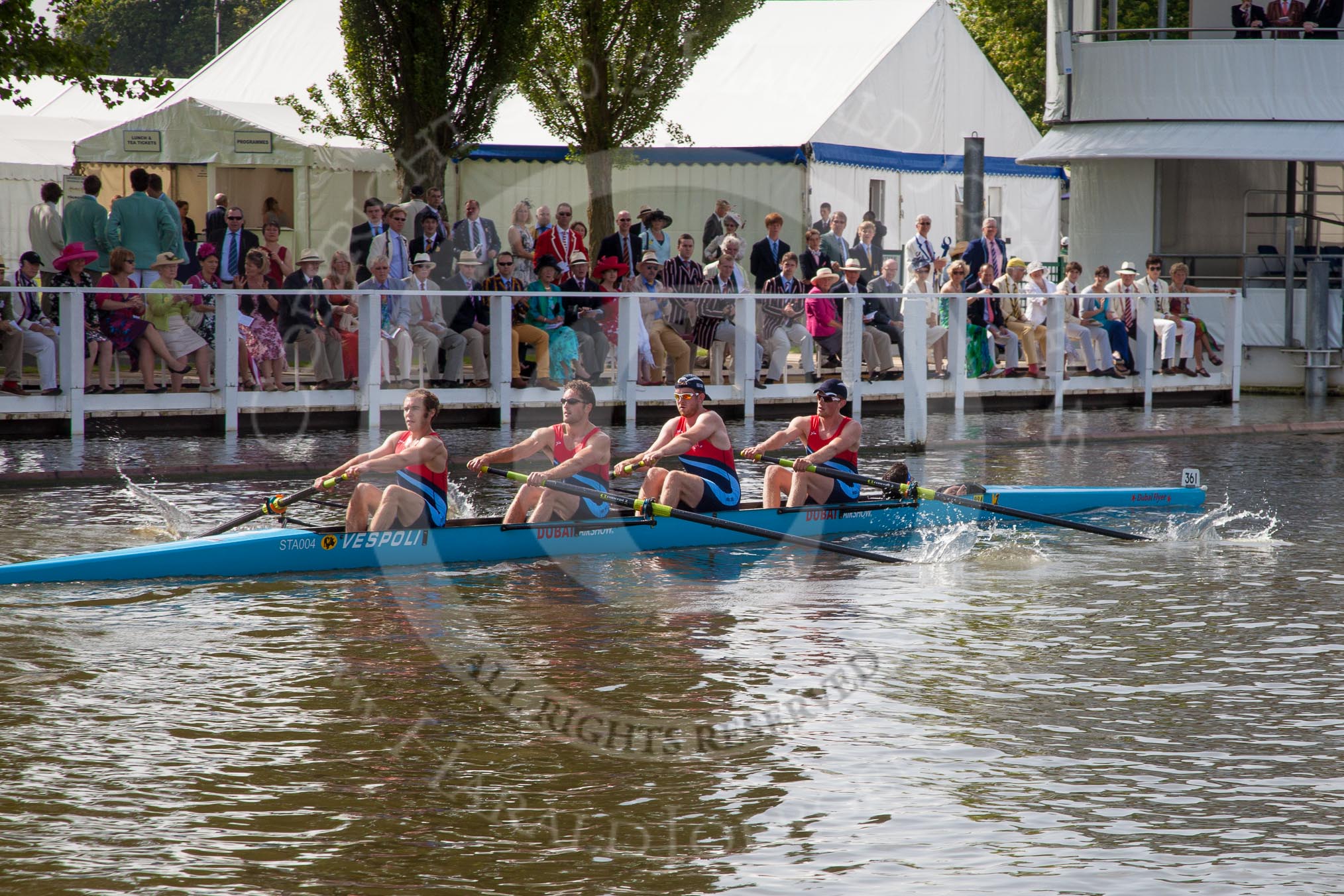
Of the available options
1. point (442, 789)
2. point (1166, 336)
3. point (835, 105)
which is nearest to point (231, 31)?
point (835, 105)

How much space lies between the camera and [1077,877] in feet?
18.0

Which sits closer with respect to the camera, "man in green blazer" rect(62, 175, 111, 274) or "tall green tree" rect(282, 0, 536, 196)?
"man in green blazer" rect(62, 175, 111, 274)

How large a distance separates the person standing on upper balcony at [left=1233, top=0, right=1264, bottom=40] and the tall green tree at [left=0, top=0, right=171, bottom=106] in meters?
15.8

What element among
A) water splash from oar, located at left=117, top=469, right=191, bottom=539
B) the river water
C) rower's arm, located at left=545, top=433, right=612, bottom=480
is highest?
rower's arm, located at left=545, top=433, right=612, bottom=480

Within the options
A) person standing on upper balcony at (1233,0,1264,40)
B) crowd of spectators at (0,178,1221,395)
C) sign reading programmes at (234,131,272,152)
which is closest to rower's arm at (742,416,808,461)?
crowd of spectators at (0,178,1221,395)

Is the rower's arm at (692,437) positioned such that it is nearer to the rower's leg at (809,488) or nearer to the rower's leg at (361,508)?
the rower's leg at (809,488)

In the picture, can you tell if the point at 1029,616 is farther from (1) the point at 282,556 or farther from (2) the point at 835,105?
(2) the point at 835,105

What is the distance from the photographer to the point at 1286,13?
23641 mm

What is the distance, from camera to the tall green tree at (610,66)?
24234 millimetres

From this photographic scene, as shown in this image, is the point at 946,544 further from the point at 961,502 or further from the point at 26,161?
the point at 26,161

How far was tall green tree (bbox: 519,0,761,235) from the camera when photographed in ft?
79.5

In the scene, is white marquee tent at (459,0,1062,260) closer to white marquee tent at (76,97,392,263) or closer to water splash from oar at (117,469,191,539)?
white marquee tent at (76,97,392,263)

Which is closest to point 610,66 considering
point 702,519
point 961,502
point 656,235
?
point 656,235

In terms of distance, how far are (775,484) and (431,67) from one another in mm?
10456
